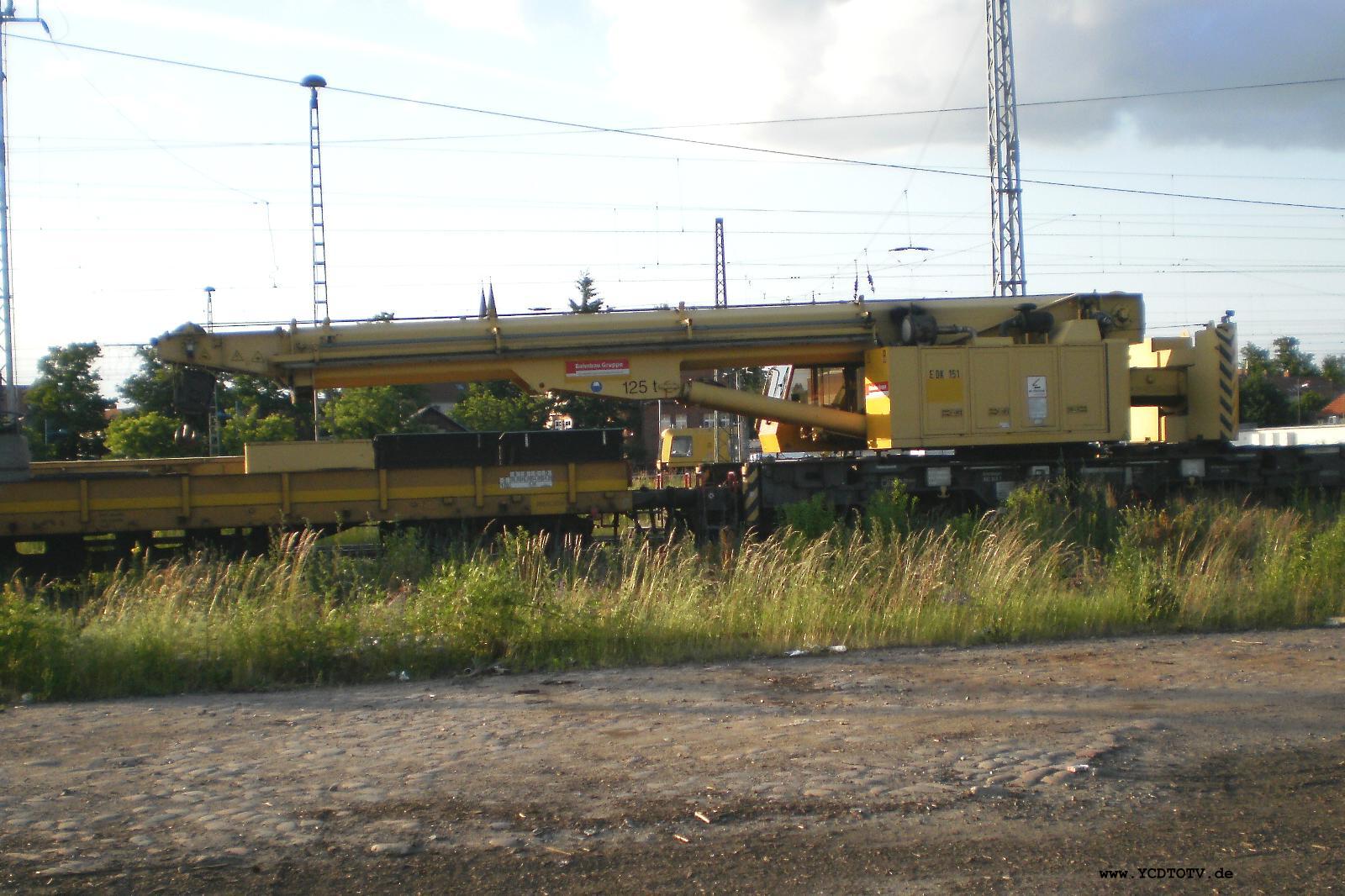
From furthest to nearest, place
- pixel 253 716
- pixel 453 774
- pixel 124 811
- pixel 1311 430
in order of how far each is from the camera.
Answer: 1. pixel 1311 430
2. pixel 253 716
3. pixel 453 774
4. pixel 124 811

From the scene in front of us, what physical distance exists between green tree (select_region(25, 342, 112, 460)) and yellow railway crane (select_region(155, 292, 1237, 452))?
28.7 meters

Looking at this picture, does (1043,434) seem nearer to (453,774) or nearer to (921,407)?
(921,407)

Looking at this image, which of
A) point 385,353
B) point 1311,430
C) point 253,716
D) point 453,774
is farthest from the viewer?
point 1311,430

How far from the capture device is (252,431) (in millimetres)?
32688

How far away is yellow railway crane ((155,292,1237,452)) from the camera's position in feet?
50.7

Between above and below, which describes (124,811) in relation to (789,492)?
below

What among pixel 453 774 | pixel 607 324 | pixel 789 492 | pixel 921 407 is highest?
pixel 607 324

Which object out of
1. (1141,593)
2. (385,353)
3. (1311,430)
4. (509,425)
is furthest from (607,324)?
(1311,430)

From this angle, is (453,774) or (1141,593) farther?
(1141,593)

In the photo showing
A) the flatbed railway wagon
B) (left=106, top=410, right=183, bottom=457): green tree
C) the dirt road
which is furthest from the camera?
(left=106, top=410, right=183, bottom=457): green tree

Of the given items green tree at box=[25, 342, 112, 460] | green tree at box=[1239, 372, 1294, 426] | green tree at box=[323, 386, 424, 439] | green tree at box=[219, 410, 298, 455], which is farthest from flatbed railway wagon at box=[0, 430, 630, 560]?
green tree at box=[1239, 372, 1294, 426]

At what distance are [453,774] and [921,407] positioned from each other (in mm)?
11231

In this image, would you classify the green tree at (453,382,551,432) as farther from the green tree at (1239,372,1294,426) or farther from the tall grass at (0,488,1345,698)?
the green tree at (1239,372,1294,426)

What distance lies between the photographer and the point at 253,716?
7215 millimetres
